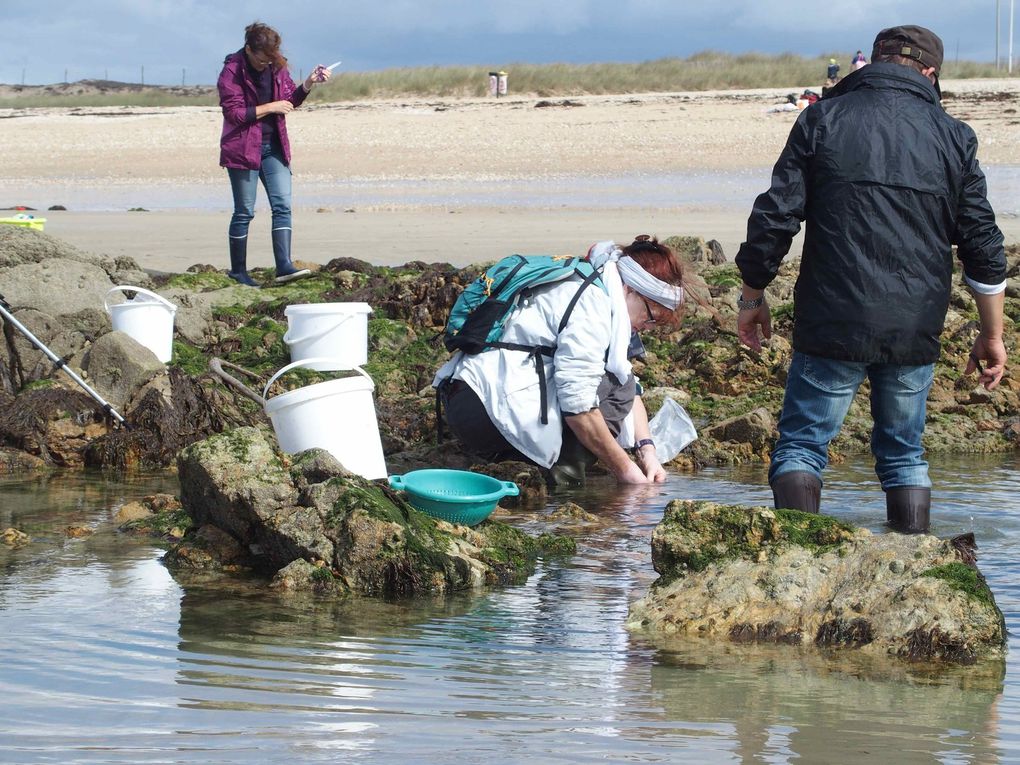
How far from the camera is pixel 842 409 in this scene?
491 centimetres

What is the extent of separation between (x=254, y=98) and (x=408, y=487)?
5.94 m

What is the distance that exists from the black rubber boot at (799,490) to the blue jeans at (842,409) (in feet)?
0.09

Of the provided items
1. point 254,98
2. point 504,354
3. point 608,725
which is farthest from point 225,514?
point 254,98

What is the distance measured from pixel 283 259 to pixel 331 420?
532 cm

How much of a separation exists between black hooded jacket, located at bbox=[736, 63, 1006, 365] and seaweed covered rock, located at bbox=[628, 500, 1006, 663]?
711 millimetres

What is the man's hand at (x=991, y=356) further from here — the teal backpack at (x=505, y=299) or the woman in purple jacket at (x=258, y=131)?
the woman in purple jacket at (x=258, y=131)

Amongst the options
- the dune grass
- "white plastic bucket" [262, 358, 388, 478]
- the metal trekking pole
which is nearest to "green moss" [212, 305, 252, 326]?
the metal trekking pole

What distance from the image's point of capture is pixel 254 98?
10.5 meters

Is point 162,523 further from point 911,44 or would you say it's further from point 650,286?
point 911,44

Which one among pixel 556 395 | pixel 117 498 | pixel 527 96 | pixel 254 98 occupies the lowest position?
pixel 117 498

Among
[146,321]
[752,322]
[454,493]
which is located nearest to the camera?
[752,322]

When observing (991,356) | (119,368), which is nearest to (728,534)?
(991,356)

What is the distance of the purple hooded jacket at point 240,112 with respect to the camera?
10375 millimetres

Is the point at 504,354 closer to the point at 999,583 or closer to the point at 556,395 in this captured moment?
the point at 556,395
